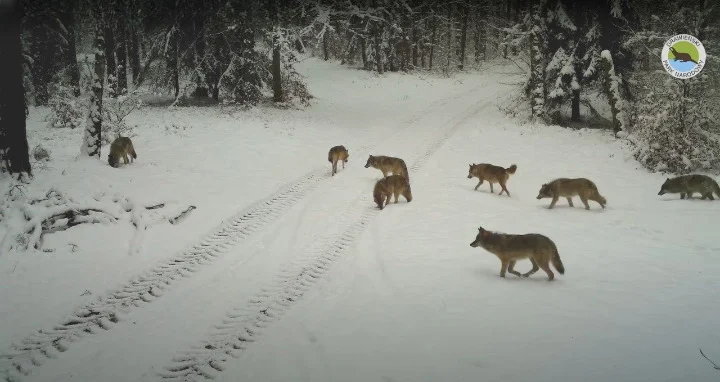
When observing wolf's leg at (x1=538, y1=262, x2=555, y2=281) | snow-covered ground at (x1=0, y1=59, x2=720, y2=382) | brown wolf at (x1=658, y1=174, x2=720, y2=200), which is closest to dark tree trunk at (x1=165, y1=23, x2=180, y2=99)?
snow-covered ground at (x1=0, y1=59, x2=720, y2=382)

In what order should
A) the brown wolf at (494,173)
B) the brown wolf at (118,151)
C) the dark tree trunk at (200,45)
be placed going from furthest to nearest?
the dark tree trunk at (200,45)
the brown wolf at (118,151)
the brown wolf at (494,173)

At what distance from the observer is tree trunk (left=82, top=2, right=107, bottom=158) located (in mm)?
12672

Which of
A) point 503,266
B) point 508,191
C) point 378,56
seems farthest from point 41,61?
point 503,266

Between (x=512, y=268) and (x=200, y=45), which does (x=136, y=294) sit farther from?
(x=200, y=45)

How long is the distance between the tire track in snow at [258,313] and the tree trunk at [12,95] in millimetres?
7891

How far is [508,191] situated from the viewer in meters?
13.8

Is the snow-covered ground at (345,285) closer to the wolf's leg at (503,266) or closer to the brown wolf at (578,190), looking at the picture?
the wolf's leg at (503,266)

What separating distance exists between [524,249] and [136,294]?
624 cm

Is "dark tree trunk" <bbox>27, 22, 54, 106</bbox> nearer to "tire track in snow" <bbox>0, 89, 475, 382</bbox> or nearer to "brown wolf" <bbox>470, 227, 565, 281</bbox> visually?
"tire track in snow" <bbox>0, 89, 475, 382</bbox>

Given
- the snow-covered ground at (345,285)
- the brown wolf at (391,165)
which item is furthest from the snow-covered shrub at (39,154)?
the brown wolf at (391,165)

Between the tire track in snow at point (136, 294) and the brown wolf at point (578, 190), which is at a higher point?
the brown wolf at point (578, 190)

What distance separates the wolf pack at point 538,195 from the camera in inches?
285

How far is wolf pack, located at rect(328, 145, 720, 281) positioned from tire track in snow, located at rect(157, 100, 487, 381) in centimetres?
184

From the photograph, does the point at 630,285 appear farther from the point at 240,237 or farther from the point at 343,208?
the point at 240,237
